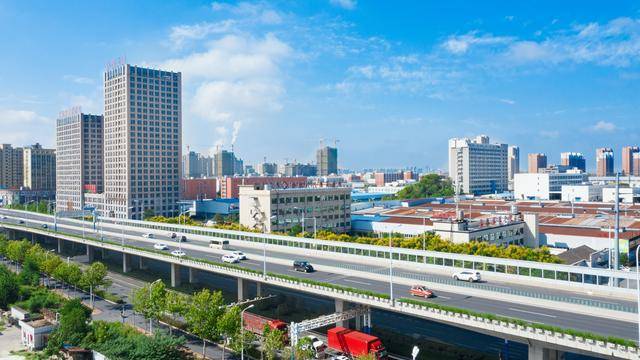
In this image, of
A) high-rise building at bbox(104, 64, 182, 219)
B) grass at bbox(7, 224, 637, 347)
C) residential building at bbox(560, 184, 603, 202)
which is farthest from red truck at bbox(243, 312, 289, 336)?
residential building at bbox(560, 184, 603, 202)

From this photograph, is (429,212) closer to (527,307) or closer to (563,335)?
(527,307)

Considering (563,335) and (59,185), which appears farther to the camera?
(59,185)

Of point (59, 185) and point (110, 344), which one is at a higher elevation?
point (59, 185)

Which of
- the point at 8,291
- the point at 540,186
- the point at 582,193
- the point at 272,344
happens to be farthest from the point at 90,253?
the point at 540,186

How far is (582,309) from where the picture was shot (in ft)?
122

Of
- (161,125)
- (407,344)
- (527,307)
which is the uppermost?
(161,125)

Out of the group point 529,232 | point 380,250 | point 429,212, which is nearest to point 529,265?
point 380,250

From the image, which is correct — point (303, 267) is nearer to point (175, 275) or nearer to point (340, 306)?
point (340, 306)

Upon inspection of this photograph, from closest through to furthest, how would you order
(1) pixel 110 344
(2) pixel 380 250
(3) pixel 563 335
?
(3) pixel 563 335
(1) pixel 110 344
(2) pixel 380 250

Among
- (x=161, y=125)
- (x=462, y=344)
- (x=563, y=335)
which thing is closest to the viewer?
(x=563, y=335)

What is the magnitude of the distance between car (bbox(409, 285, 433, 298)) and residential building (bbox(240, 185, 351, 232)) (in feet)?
159

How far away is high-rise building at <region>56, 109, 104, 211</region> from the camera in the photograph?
532ft

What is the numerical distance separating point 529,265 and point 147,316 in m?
37.1

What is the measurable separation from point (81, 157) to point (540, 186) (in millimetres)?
159735
